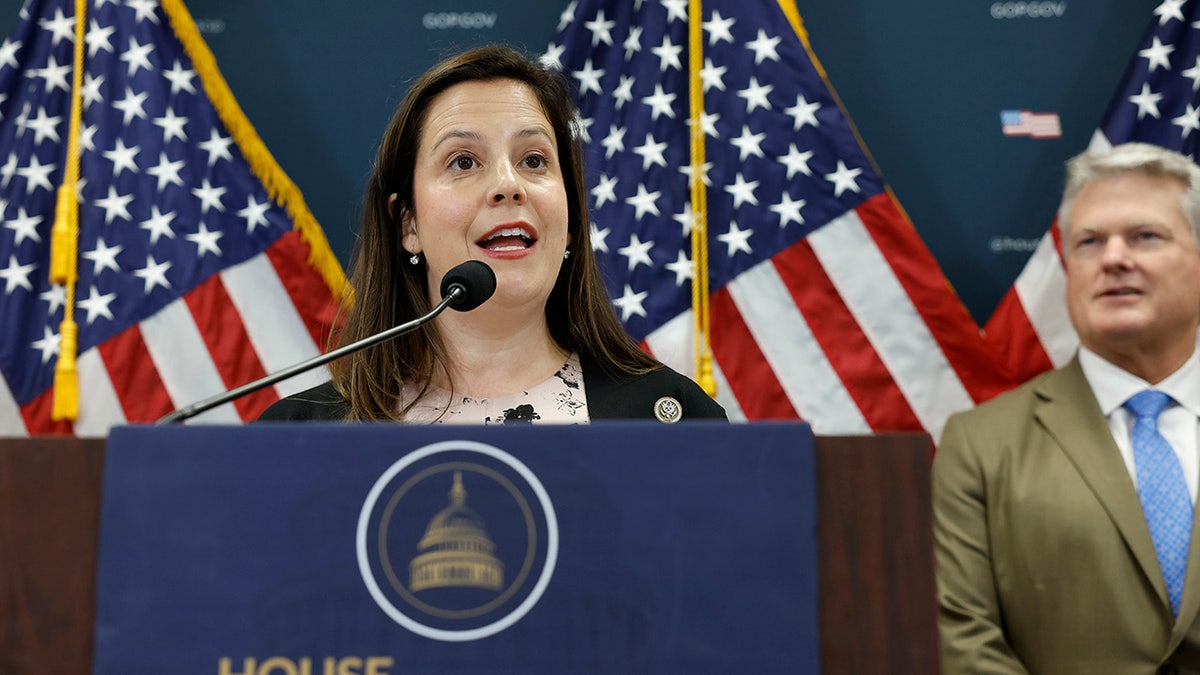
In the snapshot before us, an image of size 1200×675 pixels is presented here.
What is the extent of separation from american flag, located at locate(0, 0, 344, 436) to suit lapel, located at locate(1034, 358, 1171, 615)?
1687mm

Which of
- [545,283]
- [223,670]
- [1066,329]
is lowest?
[223,670]

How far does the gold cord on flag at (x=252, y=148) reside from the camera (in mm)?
3023

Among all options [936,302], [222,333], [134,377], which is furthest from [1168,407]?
[134,377]

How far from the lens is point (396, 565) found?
87 centimetres

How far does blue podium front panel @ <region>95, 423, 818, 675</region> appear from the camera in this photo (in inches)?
33.9

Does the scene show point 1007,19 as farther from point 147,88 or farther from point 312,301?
point 147,88

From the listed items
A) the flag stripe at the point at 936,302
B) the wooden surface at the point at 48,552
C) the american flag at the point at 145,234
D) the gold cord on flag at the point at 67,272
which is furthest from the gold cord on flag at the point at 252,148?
the wooden surface at the point at 48,552

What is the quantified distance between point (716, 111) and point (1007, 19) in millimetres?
846

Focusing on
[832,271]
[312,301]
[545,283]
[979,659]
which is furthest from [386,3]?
[979,659]

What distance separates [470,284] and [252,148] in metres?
1.87

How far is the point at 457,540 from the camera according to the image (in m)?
0.88

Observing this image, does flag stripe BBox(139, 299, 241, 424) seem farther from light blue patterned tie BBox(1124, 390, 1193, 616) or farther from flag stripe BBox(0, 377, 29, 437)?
light blue patterned tie BBox(1124, 390, 1193, 616)

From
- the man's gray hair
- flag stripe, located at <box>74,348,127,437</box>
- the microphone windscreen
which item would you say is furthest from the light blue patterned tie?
flag stripe, located at <box>74,348,127,437</box>

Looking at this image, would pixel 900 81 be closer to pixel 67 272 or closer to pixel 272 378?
pixel 67 272
